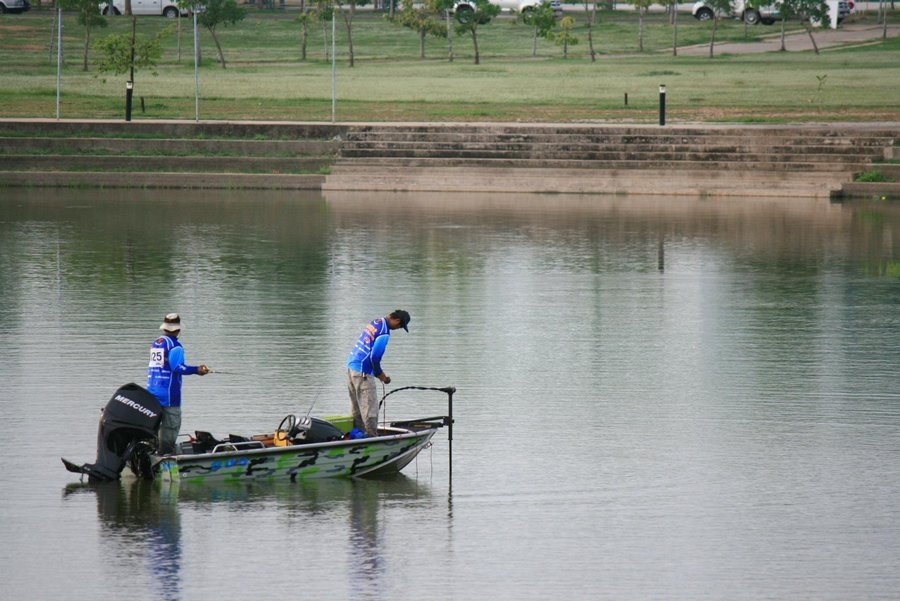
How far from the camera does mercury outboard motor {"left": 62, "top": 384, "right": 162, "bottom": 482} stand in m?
11.8

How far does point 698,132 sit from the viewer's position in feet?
123

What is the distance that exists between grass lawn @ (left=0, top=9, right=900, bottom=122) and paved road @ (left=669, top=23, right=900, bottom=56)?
1.44 meters

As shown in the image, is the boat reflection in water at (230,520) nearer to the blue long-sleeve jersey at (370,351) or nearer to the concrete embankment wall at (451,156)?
the blue long-sleeve jersey at (370,351)

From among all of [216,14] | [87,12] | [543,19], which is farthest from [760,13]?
[87,12]

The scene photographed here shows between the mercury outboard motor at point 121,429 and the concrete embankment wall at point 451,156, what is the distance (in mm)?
25401

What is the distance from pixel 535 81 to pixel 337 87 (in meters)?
A: 7.84

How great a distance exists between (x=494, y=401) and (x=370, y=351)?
2.94 m

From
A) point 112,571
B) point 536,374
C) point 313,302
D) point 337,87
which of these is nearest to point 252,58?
point 337,87

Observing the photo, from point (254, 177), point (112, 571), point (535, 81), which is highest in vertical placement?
point (535, 81)

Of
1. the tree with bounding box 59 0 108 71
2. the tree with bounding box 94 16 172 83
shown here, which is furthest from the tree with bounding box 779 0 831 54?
the tree with bounding box 94 16 172 83

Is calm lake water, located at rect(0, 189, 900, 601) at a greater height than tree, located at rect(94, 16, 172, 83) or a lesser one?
lesser

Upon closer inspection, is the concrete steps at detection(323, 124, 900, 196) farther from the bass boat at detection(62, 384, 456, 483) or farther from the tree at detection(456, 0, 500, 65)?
the tree at detection(456, 0, 500, 65)

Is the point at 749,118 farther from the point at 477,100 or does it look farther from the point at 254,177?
the point at 254,177

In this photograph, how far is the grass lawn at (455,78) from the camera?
147 ft
